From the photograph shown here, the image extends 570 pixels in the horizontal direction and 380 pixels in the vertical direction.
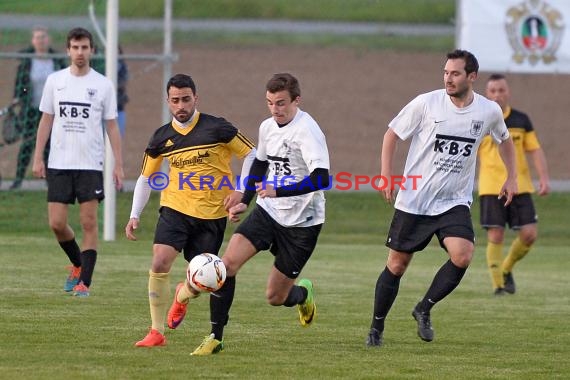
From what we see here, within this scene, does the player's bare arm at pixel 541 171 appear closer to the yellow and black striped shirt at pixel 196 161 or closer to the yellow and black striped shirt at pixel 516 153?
the yellow and black striped shirt at pixel 516 153

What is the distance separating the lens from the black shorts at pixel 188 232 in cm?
813

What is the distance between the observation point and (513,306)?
1092 centimetres

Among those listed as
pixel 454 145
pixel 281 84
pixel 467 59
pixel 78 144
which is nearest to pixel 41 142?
pixel 78 144

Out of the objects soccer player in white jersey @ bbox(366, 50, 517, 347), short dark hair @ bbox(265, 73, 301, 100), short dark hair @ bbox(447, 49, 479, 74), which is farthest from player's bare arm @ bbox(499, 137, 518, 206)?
short dark hair @ bbox(265, 73, 301, 100)

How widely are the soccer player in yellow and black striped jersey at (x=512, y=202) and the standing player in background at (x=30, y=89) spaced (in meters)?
6.23

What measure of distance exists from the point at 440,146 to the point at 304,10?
22958mm

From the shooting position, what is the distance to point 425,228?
846 centimetres

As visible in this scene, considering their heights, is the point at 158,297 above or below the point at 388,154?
below

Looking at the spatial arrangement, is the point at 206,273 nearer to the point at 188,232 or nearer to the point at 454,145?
the point at 188,232

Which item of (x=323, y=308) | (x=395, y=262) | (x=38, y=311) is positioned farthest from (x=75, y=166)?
(x=395, y=262)

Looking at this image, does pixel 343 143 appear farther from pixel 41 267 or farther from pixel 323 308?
pixel 323 308

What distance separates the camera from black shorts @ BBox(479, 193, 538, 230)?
12055 millimetres

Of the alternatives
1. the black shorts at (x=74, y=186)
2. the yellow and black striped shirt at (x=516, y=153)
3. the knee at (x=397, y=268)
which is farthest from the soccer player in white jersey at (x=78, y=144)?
the yellow and black striped shirt at (x=516, y=153)

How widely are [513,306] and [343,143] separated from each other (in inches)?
509
